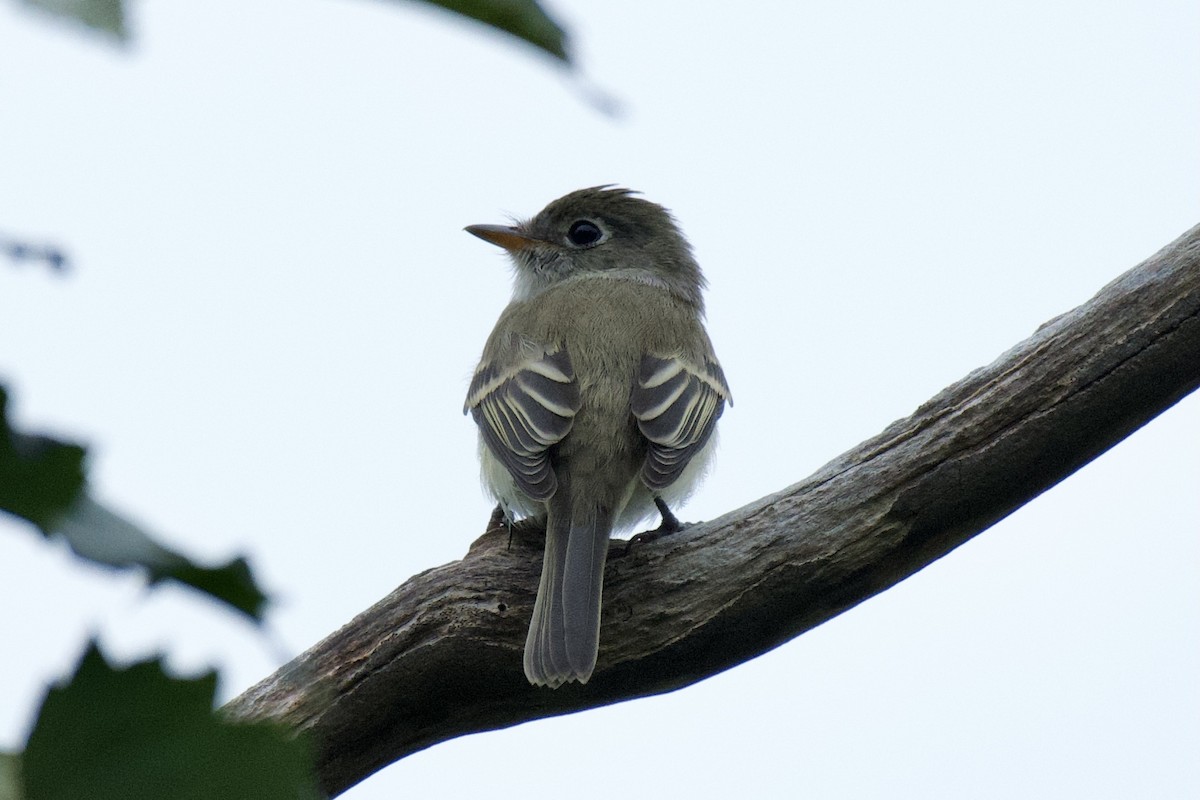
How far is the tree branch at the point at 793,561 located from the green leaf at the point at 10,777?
12.1ft

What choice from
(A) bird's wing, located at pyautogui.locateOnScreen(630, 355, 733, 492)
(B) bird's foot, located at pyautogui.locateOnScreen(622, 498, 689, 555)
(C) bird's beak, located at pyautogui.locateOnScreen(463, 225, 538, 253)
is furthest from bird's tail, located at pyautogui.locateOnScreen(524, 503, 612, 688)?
(C) bird's beak, located at pyautogui.locateOnScreen(463, 225, 538, 253)

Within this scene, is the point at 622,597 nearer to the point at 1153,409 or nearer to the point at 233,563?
the point at 1153,409

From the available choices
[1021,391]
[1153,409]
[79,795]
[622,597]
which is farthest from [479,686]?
[79,795]

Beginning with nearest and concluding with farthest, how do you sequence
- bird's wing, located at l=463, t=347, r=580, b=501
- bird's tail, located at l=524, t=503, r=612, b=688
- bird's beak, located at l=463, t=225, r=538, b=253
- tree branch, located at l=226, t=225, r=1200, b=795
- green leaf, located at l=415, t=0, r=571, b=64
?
green leaf, located at l=415, t=0, r=571, b=64
bird's tail, located at l=524, t=503, r=612, b=688
tree branch, located at l=226, t=225, r=1200, b=795
bird's wing, located at l=463, t=347, r=580, b=501
bird's beak, located at l=463, t=225, r=538, b=253

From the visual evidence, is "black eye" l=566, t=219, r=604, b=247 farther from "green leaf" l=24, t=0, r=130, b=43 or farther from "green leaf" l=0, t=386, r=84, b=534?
"green leaf" l=0, t=386, r=84, b=534

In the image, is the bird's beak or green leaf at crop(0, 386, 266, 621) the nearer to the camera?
green leaf at crop(0, 386, 266, 621)

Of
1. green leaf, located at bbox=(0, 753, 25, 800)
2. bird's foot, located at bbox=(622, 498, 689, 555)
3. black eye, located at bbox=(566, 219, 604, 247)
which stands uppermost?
black eye, located at bbox=(566, 219, 604, 247)

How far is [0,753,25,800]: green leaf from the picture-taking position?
505 mm

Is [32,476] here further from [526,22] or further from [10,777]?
[526,22]

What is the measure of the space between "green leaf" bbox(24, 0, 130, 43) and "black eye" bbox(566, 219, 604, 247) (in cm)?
644

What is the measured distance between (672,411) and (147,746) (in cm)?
444

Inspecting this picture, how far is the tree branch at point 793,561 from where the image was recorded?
426cm

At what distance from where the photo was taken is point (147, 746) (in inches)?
19.6

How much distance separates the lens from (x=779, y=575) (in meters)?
4.40
